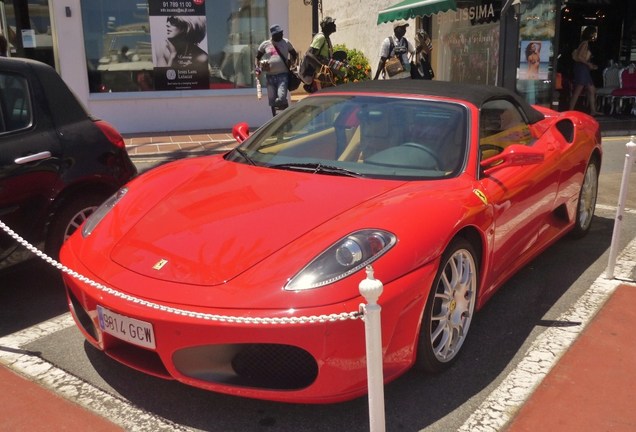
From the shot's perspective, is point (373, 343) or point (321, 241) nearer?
point (373, 343)

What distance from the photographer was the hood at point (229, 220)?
108 inches

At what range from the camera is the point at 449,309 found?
10.1 ft

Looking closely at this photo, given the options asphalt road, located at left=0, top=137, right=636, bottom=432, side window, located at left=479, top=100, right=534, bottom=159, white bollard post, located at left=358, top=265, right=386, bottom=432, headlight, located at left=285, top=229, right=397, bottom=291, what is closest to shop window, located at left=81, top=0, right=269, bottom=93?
asphalt road, located at left=0, top=137, right=636, bottom=432

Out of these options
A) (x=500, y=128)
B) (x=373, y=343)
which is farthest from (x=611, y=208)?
(x=373, y=343)

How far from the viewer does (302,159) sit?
12.0ft

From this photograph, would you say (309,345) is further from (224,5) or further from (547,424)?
(224,5)

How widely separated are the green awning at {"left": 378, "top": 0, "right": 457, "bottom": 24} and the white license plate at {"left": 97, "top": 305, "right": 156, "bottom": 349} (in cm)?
1045

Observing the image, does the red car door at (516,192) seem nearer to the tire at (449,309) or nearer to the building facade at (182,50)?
the tire at (449,309)

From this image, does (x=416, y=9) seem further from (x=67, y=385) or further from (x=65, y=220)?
(x=67, y=385)

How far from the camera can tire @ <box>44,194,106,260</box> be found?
411 centimetres

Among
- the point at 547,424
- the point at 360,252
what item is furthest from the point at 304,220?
the point at 547,424

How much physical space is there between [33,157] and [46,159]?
0.33 ft

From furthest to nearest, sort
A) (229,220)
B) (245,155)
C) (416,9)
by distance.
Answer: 1. (416,9)
2. (245,155)
3. (229,220)

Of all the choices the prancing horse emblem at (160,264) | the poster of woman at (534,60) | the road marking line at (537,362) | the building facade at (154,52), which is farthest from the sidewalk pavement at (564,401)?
the poster of woman at (534,60)
